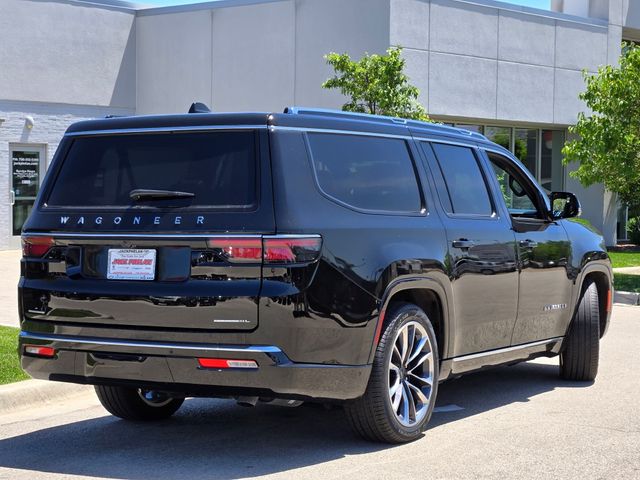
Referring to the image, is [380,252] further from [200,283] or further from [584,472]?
[584,472]

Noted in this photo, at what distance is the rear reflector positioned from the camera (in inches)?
215

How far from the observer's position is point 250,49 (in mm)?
24953

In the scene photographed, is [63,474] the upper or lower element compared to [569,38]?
lower

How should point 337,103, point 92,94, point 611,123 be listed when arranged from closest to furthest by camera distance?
point 611,123, point 337,103, point 92,94

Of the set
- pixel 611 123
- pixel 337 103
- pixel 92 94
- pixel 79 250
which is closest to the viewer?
pixel 79 250

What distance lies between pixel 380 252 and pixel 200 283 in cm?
108

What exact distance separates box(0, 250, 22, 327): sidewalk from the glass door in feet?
3.53

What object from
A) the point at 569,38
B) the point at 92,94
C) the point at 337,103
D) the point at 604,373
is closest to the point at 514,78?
the point at 569,38

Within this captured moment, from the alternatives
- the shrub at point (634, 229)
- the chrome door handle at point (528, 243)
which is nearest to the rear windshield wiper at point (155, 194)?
the chrome door handle at point (528, 243)

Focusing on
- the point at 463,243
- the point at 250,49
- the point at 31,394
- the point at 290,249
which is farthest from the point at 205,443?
the point at 250,49

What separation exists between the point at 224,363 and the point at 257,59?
2001 cm

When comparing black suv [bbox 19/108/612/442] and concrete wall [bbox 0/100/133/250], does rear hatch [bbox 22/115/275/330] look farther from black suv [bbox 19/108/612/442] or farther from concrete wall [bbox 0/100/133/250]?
concrete wall [bbox 0/100/133/250]

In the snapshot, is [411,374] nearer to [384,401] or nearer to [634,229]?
[384,401]

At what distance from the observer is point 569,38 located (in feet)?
89.1
